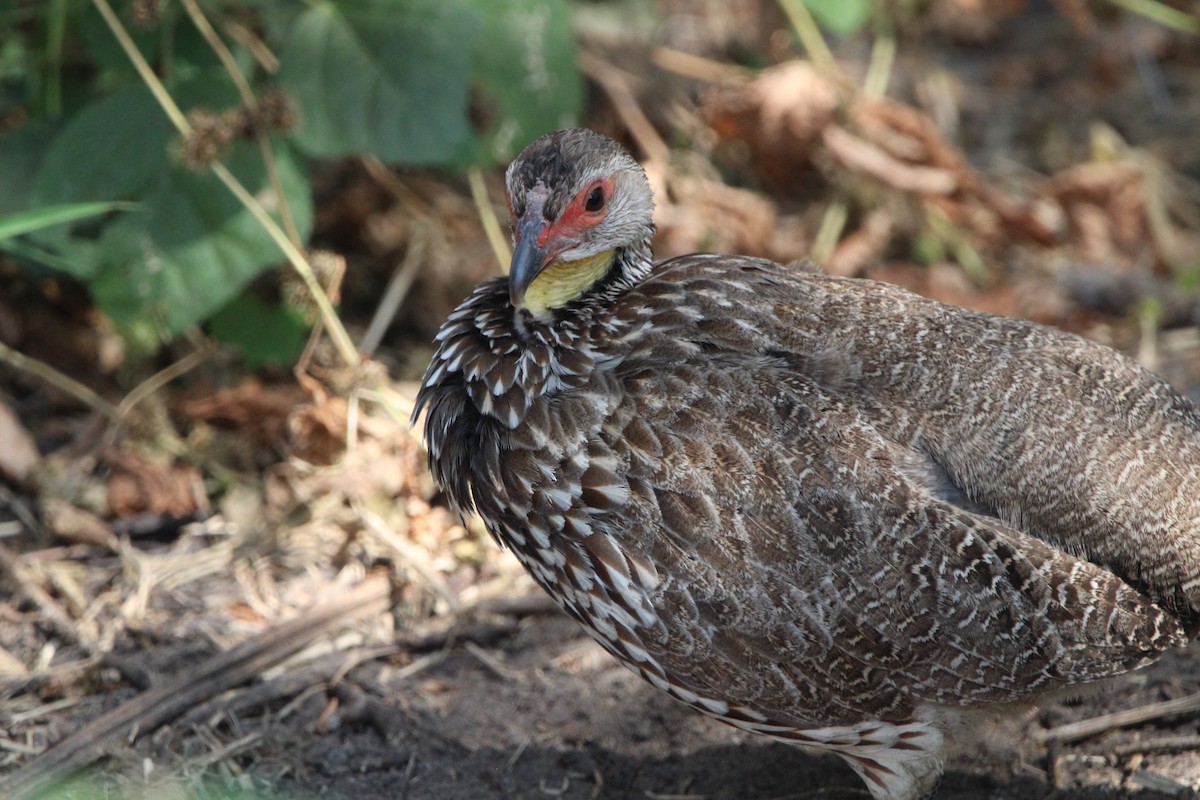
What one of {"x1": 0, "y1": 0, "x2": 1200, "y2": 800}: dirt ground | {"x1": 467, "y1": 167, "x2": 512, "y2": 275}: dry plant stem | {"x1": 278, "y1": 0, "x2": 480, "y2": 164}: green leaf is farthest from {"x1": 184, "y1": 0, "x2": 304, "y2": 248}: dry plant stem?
{"x1": 467, "y1": 167, "x2": 512, "y2": 275}: dry plant stem

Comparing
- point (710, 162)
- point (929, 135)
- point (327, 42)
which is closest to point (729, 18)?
point (710, 162)

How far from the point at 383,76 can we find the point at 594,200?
1503 millimetres

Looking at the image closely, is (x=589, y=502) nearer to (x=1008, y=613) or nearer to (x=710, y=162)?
(x=1008, y=613)

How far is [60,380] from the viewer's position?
15.5 feet

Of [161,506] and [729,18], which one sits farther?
[729,18]

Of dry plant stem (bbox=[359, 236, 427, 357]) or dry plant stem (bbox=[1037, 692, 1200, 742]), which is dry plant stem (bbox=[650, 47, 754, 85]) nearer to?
dry plant stem (bbox=[359, 236, 427, 357])

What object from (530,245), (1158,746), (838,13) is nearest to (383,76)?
(530,245)

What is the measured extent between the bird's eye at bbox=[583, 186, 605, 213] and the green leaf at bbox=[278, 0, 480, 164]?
1.18 metres

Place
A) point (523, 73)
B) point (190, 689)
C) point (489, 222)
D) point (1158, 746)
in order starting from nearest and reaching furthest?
point (1158, 746) → point (190, 689) → point (523, 73) → point (489, 222)

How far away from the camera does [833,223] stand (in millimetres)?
5895

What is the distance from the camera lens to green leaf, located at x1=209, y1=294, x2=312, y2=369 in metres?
4.94

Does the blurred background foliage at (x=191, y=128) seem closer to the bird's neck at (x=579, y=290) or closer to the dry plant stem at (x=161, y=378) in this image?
the dry plant stem at (x=161, y=378)

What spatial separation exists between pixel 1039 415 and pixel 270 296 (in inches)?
133

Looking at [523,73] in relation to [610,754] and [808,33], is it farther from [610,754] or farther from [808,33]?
[610,754]
